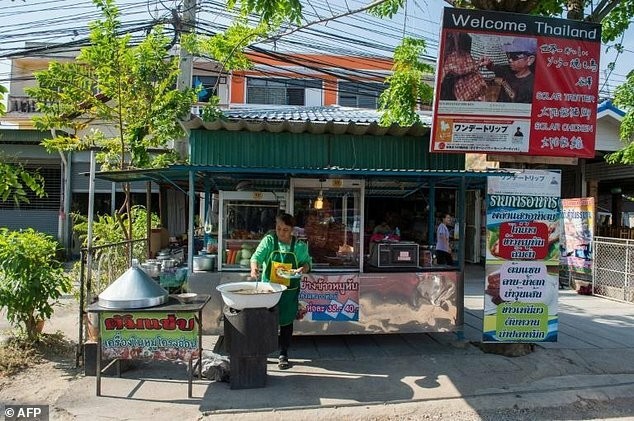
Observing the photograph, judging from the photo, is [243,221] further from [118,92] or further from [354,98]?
[354,98]

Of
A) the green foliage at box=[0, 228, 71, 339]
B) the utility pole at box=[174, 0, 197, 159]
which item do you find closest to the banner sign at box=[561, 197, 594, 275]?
the utility pole at box=[174, 0, 197, 159]

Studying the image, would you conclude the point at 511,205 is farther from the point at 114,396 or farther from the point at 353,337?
the point at 114,396

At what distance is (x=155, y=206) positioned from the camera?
16.6 meters

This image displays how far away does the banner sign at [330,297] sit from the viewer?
6.51m

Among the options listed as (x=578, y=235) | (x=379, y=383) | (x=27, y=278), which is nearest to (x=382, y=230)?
(x=379, y=383)

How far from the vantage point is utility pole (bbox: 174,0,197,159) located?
9.93 m

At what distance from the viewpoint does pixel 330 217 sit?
24.3 feet

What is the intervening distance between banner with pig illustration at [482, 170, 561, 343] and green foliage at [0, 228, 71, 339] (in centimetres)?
525

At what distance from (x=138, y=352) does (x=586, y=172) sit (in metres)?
14.0

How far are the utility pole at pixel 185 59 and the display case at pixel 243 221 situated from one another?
110 inches

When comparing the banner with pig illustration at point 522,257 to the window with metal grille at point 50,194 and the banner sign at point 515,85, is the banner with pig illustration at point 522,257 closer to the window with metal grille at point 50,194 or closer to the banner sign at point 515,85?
the banner sign at point 515,85

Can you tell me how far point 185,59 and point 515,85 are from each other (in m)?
6.52

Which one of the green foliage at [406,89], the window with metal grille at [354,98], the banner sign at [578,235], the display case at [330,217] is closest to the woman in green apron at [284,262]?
the display case at [330,217]

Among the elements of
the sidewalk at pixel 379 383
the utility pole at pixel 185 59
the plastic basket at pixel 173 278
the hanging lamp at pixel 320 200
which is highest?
the utility pole at pixel 185 59
